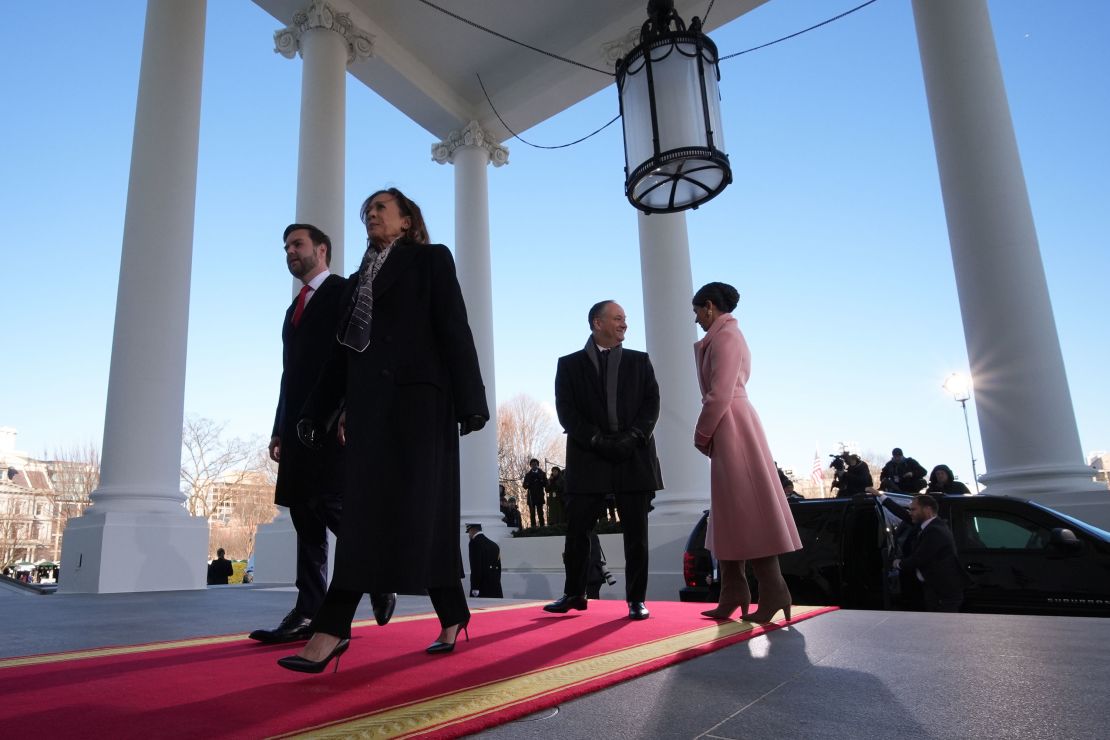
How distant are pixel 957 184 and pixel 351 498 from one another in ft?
29.0

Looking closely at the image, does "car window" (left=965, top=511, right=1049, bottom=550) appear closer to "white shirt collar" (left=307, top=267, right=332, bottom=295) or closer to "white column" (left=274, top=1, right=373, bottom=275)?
"white shirt collar" (left=307, top=267, right=332, bottom=295)

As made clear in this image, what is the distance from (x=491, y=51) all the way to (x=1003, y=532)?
43.0ft

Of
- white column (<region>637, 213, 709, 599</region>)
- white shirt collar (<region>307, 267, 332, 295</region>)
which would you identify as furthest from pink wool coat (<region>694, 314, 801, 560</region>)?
white column (<region>637, 213, 709, 599</region>)

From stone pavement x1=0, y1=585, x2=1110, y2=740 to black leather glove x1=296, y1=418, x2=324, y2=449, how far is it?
1.50 meters

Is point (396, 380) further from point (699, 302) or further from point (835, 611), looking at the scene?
point (835, 611)

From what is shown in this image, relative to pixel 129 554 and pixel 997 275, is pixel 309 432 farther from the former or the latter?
pixel 997 275

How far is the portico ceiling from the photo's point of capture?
1359cm

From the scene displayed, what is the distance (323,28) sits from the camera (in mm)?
12109

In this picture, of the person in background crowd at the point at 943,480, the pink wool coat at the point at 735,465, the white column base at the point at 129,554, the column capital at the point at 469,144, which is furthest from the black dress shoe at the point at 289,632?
the column capital at the point at 469,144

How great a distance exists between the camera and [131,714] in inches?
81.8

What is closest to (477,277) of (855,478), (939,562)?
(855,478)

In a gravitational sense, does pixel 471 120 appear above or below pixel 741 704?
above

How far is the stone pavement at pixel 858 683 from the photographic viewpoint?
5.98ft

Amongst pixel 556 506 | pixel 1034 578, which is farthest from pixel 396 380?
pixel 556 506
